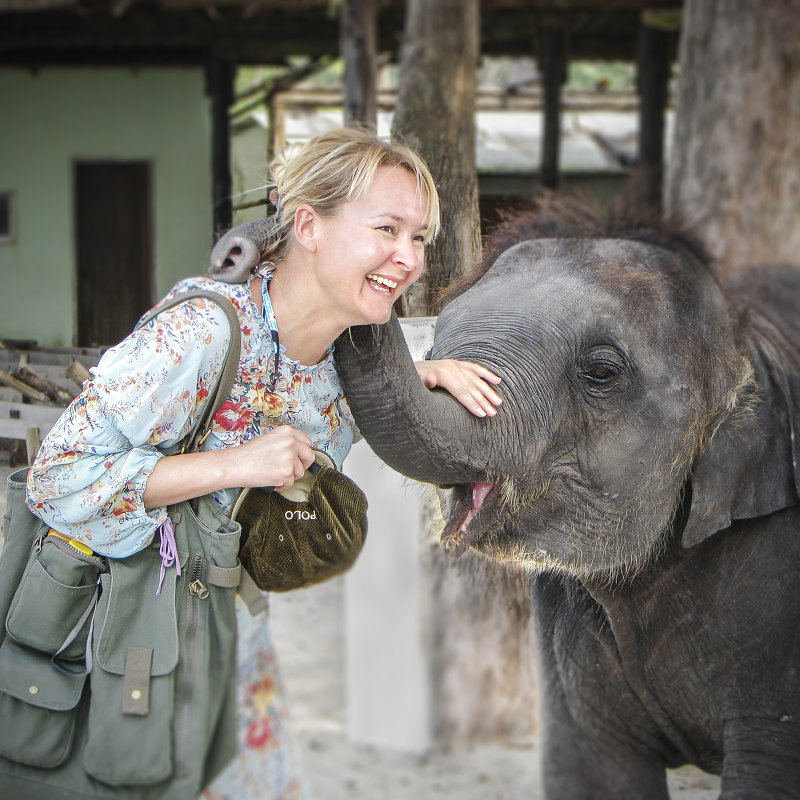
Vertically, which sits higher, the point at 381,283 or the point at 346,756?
the point at 381,283

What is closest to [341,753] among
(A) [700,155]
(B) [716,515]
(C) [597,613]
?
(C) [597,613]

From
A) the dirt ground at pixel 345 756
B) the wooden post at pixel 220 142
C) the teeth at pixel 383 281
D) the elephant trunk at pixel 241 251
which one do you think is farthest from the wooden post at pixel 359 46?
the teeth at pixel 383 281

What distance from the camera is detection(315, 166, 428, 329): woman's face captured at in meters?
1.71

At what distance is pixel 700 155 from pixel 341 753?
4325mm

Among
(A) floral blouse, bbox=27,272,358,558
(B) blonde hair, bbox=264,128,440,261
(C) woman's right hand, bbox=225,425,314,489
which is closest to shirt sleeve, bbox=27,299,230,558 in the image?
(A) floral blouse, bbox=27,272,358,558

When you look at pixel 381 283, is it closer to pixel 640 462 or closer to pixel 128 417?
pixel 128 417

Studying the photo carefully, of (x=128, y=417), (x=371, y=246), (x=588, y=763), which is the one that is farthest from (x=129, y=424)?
(x=588, y=763)

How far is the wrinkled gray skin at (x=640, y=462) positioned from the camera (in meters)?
1.88

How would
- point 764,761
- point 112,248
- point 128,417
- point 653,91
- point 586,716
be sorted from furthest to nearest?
point 653,91 → point 586,716 → point 112,248 → point 764,761 → point 128,417

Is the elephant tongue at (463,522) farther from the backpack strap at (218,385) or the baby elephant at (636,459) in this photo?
the backpack strap at (218,385)

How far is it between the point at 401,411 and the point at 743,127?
4.89 metres

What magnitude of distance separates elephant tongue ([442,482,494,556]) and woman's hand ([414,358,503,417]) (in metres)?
0.17

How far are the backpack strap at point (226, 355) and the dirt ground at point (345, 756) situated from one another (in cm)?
118

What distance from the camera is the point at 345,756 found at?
303 centimetres
